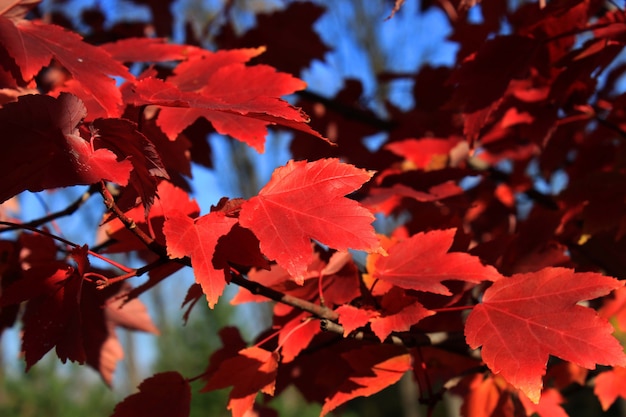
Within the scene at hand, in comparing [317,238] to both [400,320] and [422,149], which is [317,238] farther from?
[422,149]

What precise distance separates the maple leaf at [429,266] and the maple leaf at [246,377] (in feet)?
0.52

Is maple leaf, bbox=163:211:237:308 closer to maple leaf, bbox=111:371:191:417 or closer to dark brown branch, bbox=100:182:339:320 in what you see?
dark brown branch, bbox=100:182:339:320

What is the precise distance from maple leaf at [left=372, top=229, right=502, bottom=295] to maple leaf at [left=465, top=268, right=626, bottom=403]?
0.03m

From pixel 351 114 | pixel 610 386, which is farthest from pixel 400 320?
pixel 351 114

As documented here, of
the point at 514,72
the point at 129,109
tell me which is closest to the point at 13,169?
the point at 129,109

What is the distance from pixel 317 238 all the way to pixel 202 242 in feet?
0.37

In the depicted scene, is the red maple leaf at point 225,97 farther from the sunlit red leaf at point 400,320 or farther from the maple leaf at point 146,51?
the sunlit red leaf at point 400,320

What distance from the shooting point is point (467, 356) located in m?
0.84

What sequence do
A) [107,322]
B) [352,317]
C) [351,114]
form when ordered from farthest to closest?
1. [351,114]
2. [107,322]
3. [352,317]

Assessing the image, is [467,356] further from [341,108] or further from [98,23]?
[98,23]

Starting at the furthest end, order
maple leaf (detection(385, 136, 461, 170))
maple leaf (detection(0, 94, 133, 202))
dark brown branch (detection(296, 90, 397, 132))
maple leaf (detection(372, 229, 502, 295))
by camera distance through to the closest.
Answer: dark brown branch (detection(296, 90, 397, 132))
maple leaf (detection(385, 136, 461, 170))
maple leaf (detection(372, 229, 502, 295))
maple leaf (detection(0, 94, 133, 202))

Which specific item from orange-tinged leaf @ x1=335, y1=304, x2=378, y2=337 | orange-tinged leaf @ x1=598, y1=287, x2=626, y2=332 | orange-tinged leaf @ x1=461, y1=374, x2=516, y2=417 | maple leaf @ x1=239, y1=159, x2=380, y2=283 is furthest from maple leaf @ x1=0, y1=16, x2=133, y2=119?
orange-tinged leaf @ x1=598, y1=287, x2=626, y2=332

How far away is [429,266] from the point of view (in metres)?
0.69

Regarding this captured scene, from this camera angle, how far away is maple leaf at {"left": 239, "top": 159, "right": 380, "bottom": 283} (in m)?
0.56
